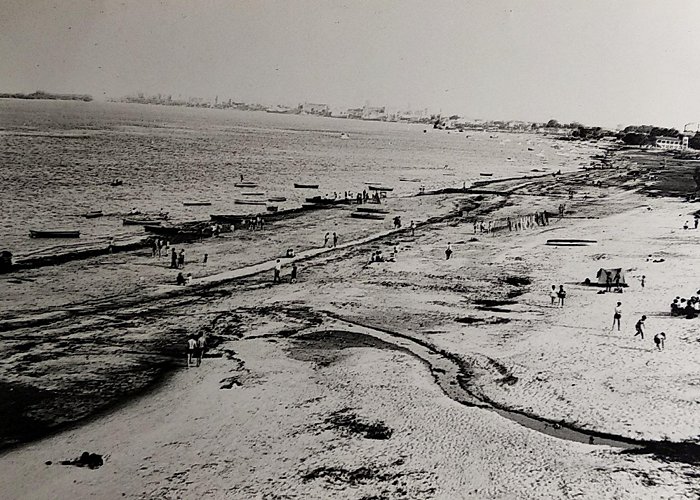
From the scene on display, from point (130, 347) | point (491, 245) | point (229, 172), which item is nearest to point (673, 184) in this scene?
point (491, 245)

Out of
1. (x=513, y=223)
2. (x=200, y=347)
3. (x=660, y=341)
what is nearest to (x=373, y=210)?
(x=513, y=223)

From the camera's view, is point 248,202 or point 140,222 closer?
point 140,222

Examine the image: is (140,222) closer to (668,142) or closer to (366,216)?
(366,216)

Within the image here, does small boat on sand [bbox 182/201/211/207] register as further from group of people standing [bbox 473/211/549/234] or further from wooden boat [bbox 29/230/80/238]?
group of people standing [bbox 473/211/549/234]

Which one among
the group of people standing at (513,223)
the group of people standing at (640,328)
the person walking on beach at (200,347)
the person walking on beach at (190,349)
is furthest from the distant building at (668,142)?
the person walking on beach at (190,349)

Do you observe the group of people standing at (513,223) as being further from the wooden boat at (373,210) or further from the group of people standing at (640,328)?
the group of people standing at (640,328)

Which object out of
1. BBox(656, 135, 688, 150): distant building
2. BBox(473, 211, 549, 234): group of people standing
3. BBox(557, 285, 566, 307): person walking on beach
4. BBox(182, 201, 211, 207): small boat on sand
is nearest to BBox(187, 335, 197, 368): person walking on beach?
BBox(557, 285, 566, 307): person walking on beach
